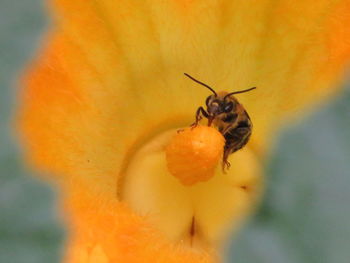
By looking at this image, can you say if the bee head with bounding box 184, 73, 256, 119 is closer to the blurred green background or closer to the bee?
the bee

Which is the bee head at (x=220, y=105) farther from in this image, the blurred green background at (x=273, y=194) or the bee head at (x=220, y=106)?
the blurred green background at (x=273, y=194)

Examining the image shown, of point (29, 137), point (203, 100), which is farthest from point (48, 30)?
point (203, 100)

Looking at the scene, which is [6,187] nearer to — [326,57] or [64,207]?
→ [64,207]

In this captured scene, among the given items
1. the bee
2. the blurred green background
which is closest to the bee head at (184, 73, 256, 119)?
the bee

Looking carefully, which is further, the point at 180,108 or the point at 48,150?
the point at 180,108

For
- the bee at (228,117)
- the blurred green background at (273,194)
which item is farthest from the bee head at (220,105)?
the blurred green background at (273,194)

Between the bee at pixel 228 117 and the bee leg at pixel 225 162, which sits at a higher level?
the bee at pixel 228 117
